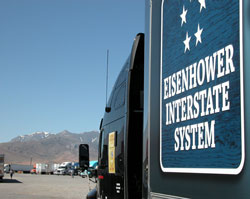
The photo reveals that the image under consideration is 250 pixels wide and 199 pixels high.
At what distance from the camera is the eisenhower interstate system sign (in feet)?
7.41

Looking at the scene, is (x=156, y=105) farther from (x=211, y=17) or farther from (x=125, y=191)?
(x=125, y=191)

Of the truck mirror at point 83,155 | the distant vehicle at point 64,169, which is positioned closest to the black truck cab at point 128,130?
the truck mirror at point 83,155

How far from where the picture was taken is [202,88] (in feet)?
8.52

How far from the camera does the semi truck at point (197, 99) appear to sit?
221cm

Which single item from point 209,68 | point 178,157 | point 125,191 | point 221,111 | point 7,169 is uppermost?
point 209,68

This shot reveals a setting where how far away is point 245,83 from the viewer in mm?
2145

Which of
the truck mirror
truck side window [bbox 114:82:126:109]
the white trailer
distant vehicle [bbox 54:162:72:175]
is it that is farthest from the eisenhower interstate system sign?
the white trailer

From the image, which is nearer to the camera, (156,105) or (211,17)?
(211,17)

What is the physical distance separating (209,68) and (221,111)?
0.31 m

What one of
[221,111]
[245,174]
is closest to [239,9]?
[221,111]

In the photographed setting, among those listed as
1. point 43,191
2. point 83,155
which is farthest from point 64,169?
point 83,155

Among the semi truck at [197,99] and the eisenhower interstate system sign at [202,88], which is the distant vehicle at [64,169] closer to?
Result: the semi truck at [197,99]

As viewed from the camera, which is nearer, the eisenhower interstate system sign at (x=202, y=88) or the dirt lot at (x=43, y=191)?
the eisenhower interstate system sign at (x=202, y=88)

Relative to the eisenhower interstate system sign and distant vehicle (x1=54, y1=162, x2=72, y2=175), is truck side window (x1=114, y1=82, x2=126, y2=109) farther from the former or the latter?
distant vehicle (x1=54, y1=162, x2=72, y2=175)
